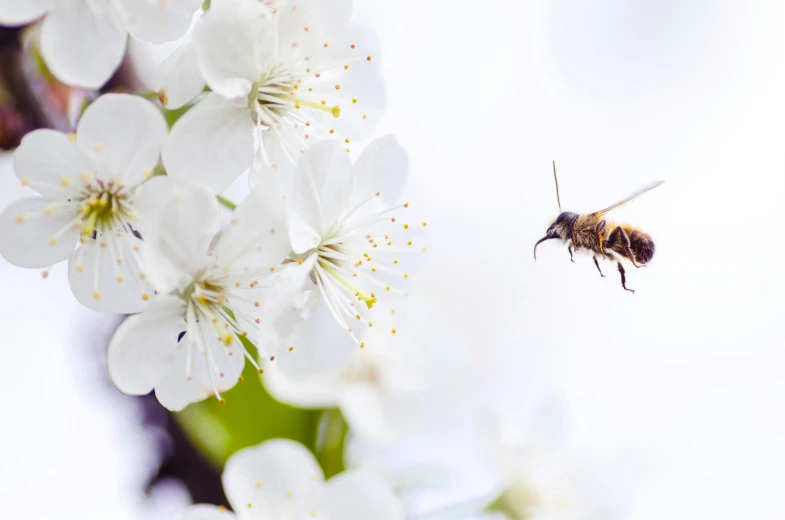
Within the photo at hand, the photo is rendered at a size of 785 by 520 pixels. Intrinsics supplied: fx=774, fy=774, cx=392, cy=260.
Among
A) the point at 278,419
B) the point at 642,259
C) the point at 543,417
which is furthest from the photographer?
the point at 543,417

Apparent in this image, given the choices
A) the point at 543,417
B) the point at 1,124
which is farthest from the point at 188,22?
the point at 543,417

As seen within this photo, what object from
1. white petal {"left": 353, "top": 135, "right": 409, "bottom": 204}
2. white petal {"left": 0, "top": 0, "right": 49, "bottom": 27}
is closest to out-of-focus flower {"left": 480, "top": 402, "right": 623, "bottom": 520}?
white petal {"left": 353, "top": 135, "right": 409, "bottom": 204}

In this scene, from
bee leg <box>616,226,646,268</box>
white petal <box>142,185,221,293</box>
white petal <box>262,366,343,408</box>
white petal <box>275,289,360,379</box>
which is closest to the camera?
white petal <box>142,185,221,293</box>

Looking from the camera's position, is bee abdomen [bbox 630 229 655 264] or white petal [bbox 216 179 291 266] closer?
white petal [bbox 216 179 291 266]

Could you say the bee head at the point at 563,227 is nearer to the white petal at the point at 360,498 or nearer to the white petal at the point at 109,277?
the white petal at the point at 360,498

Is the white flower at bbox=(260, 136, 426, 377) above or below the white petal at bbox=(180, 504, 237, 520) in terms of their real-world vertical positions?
above

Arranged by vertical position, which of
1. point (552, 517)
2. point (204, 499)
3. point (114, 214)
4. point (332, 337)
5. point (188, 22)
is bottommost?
point (552, 517)

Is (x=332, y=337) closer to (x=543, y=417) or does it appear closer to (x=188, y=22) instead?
(x=188, y=22)

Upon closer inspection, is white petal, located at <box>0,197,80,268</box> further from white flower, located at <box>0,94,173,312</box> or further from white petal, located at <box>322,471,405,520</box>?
white petal, located at <box>322,471,405,520</box>
